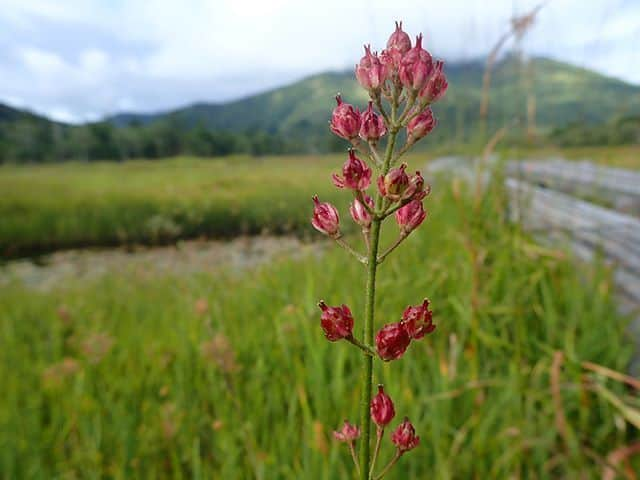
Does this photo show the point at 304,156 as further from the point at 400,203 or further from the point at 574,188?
the point at 400,203

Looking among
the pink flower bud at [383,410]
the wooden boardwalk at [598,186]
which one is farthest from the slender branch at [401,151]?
the wooden boardwalk at [598,186]

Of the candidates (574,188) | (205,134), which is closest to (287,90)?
(205,134)

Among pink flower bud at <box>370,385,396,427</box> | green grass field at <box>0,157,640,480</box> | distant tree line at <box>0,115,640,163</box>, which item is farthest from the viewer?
distant tree line at <box>0,115,640,163</box>

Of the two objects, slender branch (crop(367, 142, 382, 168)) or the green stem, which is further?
slender branch (crop(367, 142, 382, 168))

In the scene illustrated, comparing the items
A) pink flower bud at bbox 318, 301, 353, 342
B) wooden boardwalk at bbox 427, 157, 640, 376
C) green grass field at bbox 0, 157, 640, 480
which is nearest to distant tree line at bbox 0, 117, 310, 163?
wooden boardwalk at bbox 427, 157, 640, 376

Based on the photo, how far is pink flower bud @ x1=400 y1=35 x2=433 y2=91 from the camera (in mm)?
647

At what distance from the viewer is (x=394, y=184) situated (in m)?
0.60

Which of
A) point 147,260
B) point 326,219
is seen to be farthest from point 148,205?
point 326,219

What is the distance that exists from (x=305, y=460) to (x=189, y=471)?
74 cm

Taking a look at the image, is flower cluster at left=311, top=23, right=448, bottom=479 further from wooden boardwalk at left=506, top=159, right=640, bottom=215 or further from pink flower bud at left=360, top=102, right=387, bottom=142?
wooden boardwalk at left=506, top=159, right=640, bottom=215

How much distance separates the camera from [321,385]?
7.80 feet

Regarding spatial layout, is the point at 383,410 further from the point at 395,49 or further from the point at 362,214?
the point at 395,49

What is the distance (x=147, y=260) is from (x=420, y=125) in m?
8.12

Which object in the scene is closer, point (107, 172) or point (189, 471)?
point (189, 471)
